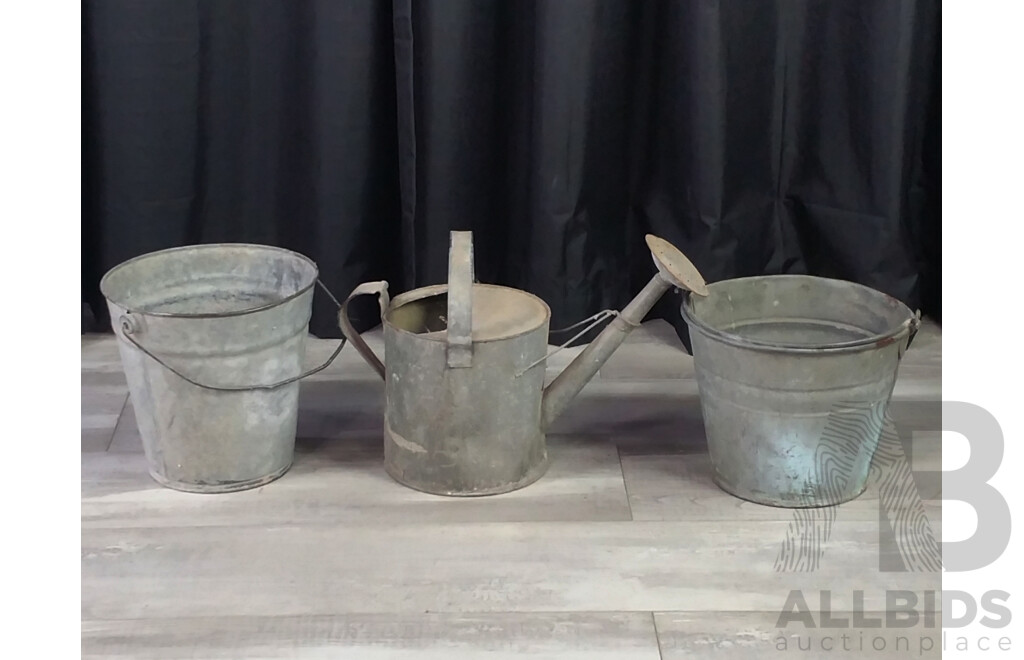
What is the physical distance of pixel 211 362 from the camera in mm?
1665

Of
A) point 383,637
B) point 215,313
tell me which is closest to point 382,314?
point 215,313

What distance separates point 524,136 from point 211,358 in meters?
0.82

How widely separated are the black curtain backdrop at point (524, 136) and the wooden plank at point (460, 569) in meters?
0.69

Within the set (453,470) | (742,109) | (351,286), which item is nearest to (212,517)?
(453,470)

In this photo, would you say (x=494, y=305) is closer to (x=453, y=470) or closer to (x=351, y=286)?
(x=453, y=470)

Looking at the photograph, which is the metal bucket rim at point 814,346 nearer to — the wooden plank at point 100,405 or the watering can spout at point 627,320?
the watering can spout at point 627,320

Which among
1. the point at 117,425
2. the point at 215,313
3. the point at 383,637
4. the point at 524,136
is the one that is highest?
the point at 524,136

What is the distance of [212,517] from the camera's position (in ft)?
5.52

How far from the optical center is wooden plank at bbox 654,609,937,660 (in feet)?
4.63

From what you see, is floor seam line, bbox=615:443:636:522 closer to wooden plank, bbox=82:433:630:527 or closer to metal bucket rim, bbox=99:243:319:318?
wooden plank, bbox=82:433:630:527

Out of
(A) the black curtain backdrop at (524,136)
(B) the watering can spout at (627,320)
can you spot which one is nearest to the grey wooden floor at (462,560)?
(B) the watering can spout at (627,320)

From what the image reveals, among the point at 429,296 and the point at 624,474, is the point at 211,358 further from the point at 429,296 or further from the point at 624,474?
the point at 624,474

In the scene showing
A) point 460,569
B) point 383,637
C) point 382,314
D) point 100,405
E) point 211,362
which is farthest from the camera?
point 100,405

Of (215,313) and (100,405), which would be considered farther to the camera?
(100,405)
